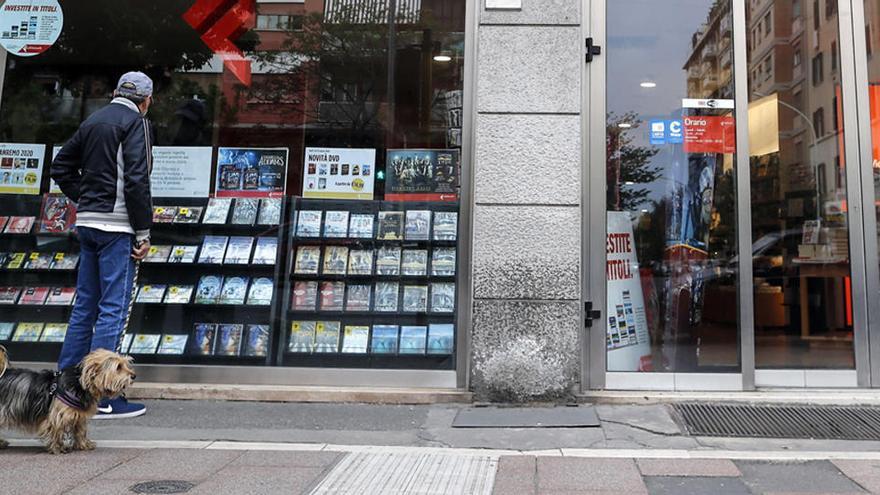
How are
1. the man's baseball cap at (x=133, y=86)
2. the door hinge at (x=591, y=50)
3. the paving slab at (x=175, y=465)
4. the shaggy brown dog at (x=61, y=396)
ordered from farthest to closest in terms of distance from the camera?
1. the door hinge at (x=591, y=50)
2. the man's baseball cap at (x=133, y=86)
3. the shaggy brown dog at (x=61, y=396)
4. the paving slab at (x=175, y=465)

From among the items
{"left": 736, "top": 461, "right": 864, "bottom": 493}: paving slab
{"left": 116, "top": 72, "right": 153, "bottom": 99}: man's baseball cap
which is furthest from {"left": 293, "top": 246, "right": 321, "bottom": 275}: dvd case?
{"left": 736, "top": 461, "right": 864, "bottom": 493}: paving slab

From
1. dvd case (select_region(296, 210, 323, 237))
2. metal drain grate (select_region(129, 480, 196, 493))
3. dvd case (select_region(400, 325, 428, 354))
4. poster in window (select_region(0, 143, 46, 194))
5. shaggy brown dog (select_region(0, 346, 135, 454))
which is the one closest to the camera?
metal drain grate (select_region(129, 480, 196, 493))

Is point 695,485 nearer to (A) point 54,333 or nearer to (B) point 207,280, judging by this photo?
(B) point 207,280

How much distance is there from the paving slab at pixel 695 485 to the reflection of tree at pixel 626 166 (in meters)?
2.49

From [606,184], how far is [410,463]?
284 cm

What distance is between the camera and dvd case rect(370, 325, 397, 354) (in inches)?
214

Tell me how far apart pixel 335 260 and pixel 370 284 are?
0.38 meters

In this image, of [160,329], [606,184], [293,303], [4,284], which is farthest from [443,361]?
[4,284]

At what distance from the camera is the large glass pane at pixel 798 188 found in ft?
17.4

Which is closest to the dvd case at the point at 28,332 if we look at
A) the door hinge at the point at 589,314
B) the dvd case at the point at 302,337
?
the dvd case at the point at 302,337

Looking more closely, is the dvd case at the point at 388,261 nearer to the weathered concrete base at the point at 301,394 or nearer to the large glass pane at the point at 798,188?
the weathered concrete base at the point at 301,394

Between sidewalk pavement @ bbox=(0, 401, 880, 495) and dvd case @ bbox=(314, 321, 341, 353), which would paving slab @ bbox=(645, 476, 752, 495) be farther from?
dvd case @ bbox=(314, 321, 341, 353)

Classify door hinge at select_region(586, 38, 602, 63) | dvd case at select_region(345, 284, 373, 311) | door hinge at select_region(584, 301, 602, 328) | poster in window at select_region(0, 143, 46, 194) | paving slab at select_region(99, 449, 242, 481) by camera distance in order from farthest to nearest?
1. poster in window at select_region(0, 143, 46, 194)
2. dvd case at select_region(345, 284, 373, 311)
3. door hinge at select_region(586, 38, 602, 63)
4. door hinge at select_region(584, 301, 602, 328)
5. paving slab at select_region(99, 449, 242, 481)

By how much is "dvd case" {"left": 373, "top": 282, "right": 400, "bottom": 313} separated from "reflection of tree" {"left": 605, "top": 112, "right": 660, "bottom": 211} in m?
1.97
